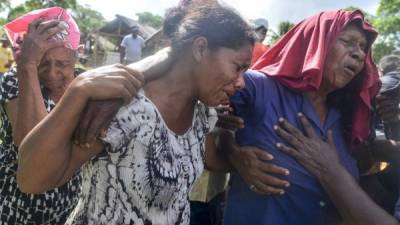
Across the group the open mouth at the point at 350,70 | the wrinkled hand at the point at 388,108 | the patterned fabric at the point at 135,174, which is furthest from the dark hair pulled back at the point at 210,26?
the wrinkled hand at the point at 388,108

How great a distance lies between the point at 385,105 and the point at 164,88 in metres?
1.34

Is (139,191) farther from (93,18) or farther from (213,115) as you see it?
(93,18)

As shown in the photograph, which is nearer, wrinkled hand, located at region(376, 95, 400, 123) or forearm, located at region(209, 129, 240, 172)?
forearm, located at region(209, 129, 240, 172)

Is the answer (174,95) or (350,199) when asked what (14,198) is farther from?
(350,199)

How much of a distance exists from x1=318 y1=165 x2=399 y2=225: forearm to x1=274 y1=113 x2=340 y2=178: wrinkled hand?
3 cm

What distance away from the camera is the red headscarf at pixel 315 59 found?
2.16 metres

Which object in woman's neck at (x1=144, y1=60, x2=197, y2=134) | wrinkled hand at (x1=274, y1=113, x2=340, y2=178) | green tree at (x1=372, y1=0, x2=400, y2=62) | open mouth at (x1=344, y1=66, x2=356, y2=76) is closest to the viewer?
woman's neck at (x1=144, y1=60, x2=197, y2=134)

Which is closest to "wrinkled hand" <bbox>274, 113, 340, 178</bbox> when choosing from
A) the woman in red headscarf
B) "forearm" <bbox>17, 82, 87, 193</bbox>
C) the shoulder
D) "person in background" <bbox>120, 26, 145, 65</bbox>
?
the woman in red headscarf

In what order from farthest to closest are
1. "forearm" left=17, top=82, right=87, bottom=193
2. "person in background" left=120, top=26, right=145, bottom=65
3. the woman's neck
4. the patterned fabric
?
"person in background" left=120, top=26, right=145, bottom=65
the woman's neck
the patterned fabric
"forearm" left=17, top=82, right=87, bottom=193

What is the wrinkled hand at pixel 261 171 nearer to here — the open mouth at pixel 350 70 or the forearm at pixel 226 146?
the forearm at pixel 226 146

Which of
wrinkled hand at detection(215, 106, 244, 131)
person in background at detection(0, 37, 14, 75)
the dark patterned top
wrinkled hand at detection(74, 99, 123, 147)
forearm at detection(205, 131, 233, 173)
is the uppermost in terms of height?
wrinkled hand at detection(74, 99, 123, 147)

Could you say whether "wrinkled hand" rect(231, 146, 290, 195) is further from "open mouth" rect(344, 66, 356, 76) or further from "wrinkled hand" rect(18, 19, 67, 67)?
"wrinkled hand" rect(18, 19, 67, 67)

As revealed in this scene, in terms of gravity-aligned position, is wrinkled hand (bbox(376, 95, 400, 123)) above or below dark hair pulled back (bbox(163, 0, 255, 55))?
below

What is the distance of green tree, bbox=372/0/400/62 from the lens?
27656 mm
